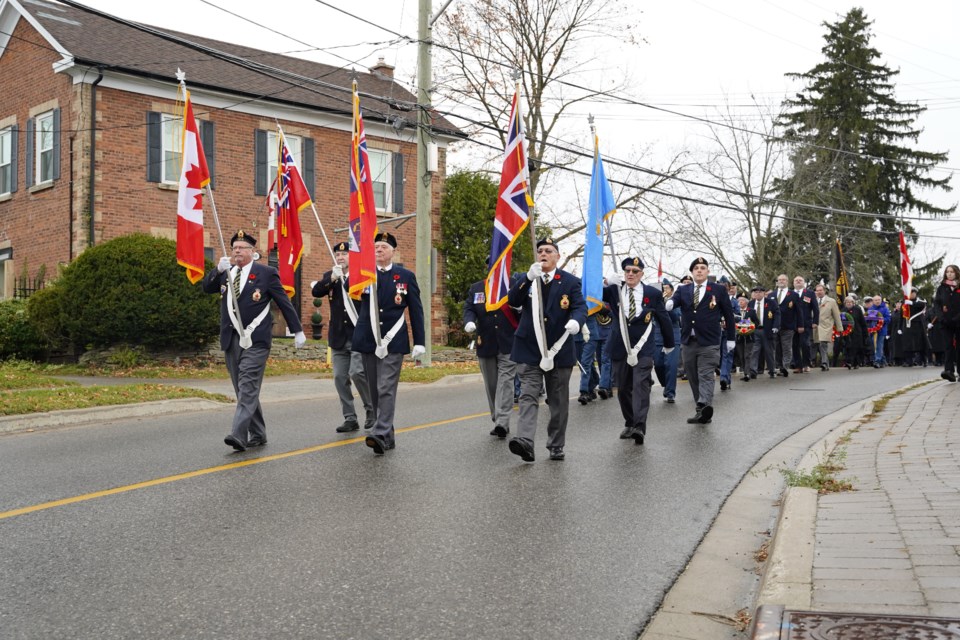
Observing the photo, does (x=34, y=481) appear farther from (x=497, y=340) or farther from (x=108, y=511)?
(x=497, y=340)

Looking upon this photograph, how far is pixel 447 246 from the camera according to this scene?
1196 inches

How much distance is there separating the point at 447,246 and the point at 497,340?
64.4 feet

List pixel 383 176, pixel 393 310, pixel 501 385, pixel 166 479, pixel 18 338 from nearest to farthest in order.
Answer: pixel 166 479 < pixel 393 310 < pixel 501 385 < pixel 18 338 < pixel 383 176

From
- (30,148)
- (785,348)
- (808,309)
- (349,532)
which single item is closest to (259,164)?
(30,148)

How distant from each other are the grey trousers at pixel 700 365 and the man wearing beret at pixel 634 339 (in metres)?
1.44

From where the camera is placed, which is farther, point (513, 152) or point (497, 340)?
point (497, 340)

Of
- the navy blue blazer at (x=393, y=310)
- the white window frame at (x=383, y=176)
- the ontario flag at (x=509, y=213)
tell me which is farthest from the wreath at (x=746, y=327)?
the white window frame at (x=383, y=176)

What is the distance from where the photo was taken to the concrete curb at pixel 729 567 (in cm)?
441

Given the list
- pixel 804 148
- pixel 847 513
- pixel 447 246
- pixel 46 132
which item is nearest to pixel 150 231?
pixel 46 132

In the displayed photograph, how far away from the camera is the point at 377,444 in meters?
8.62

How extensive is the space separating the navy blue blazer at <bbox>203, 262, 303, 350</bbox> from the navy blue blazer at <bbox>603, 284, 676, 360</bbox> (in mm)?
3357

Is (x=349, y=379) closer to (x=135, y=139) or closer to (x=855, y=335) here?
(x=135, y=139)

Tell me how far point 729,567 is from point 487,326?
6.04m

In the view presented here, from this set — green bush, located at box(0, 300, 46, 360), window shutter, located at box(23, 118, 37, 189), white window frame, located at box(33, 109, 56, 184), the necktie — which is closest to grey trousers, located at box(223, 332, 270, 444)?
the necktie
